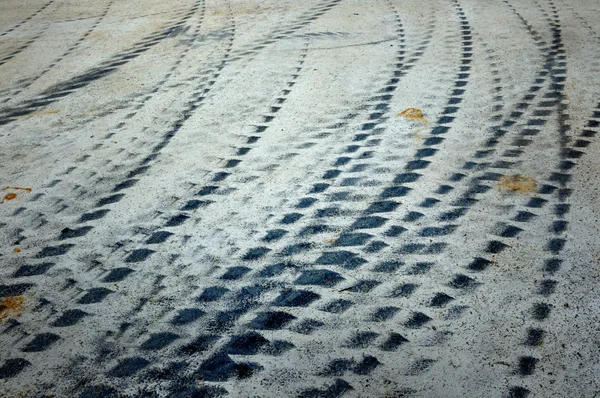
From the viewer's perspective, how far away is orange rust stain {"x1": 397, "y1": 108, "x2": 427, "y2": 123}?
130 inches

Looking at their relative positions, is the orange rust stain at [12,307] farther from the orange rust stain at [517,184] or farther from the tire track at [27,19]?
the tire track at [27,19]

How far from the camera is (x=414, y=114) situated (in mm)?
3365

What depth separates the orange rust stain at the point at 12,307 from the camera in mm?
2080

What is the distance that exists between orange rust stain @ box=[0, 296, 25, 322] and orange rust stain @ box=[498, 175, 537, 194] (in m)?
2.27

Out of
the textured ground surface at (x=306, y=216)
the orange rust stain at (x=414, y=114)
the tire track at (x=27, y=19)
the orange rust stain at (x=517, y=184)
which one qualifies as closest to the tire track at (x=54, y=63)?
the textured ground surface at (x=306, y=216)

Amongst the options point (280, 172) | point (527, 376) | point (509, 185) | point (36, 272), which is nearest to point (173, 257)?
point (36, 272)

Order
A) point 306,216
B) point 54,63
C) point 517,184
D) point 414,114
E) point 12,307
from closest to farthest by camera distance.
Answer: point 12,307, point 306,216, point 517,184, point 414,114, point 54,63

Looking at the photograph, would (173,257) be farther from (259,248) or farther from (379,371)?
(379,371)

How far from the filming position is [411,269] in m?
2.22

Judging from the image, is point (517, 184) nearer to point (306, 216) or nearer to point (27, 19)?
point (306, 216)

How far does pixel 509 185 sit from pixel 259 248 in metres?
1.33

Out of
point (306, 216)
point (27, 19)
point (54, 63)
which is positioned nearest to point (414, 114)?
point (306, 216)

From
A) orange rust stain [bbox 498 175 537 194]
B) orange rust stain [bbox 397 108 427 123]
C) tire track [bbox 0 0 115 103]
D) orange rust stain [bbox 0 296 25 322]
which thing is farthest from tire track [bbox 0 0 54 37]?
orange rust stain [bbox 498 175 537 194]

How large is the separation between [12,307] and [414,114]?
2481 mm
